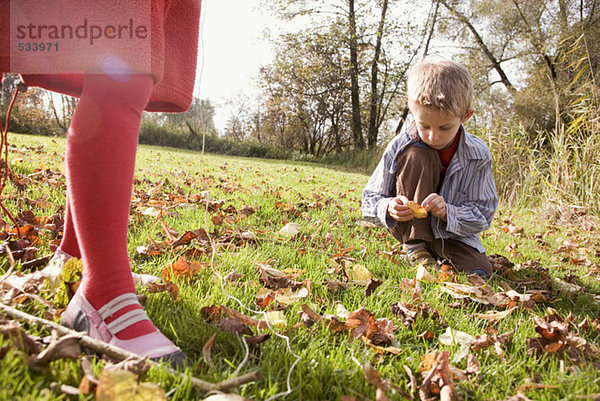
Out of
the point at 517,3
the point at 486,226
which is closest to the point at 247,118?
the point at 517,3

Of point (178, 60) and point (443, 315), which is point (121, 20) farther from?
point (443, 315)

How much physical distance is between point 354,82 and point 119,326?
18622 millimetres

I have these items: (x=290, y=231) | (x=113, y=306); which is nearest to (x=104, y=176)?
(x=113, y=306)

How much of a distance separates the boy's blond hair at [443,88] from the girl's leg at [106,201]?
1523 millimetres

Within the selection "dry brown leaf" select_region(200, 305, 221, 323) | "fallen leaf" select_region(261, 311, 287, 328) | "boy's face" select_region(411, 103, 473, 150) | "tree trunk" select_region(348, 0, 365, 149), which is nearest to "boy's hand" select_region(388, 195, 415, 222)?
"boy's face" select_region(411, 103, 473, 150)

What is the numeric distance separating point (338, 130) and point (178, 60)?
18837 mm

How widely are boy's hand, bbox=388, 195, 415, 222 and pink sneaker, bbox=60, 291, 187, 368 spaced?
151 centimetres

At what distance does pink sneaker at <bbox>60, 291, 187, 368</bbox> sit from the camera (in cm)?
97

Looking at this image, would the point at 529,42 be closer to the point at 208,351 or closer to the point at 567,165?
the point at 567,165

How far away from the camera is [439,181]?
245 centimetres

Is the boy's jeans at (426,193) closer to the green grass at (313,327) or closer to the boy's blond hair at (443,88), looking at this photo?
the green grass at (313,327)

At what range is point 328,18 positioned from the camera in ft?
59.2

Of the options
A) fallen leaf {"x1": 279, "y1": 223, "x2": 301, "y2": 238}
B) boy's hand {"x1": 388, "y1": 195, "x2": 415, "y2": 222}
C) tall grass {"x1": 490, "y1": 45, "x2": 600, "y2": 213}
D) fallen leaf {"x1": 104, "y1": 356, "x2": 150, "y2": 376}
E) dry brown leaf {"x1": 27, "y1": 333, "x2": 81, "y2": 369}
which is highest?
tall grass {"x1": 490, "y1": 45, "x2": 600, "y2": 213}

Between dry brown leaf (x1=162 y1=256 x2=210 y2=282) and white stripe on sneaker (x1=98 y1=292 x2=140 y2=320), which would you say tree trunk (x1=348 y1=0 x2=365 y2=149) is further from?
white stripe on sneaker (x1=98 y1=292 x2=140 y2=320)
